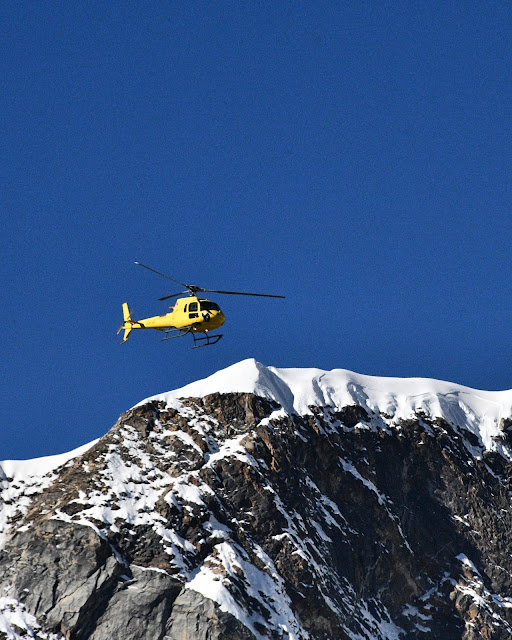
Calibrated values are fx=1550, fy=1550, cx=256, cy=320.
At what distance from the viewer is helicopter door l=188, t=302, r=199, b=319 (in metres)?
102

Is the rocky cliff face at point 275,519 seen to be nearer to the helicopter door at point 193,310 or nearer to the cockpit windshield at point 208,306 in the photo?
the helicopter door at point 193,310

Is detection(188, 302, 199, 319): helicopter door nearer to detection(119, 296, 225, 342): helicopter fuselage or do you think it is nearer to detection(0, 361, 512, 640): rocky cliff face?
detection(119, 296, 225, 342): helicopter fuselage

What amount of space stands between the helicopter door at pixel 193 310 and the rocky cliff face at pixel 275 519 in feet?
83.4

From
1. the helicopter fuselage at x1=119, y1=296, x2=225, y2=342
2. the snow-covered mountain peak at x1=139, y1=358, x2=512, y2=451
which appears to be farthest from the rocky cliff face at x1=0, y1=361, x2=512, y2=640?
the helicopter fuselage at x1=119, y1=296, x2=225, y2=342

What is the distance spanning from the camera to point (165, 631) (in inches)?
4567

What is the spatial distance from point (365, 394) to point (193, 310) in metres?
42.5

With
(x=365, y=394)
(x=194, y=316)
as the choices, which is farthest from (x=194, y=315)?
(x=365, y=394)

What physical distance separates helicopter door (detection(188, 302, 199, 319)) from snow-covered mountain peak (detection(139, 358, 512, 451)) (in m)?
33.4

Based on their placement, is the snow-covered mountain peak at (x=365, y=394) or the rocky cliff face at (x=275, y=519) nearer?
the rocky cliff face at (x=275, y=519)

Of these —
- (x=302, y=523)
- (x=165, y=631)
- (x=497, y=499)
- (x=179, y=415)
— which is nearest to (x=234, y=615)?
(x=165, y=631)

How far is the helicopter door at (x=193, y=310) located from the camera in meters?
102

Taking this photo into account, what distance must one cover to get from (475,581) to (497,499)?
1051 cm

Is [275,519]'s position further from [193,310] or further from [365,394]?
[193,310]

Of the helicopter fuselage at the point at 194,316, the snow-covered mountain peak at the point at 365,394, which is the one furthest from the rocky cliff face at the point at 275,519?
the helicopter fuselage at the point at 194,316
